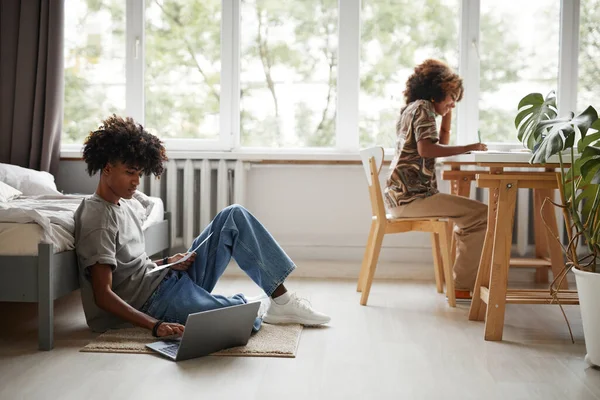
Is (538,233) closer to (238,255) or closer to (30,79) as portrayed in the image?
(238,255)

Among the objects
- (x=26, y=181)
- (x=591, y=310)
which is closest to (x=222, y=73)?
(x=26, y=181)

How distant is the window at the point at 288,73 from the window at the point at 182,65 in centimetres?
18

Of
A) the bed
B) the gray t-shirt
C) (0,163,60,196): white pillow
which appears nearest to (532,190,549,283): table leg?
the gray t-shirt

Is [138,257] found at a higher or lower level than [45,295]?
higher

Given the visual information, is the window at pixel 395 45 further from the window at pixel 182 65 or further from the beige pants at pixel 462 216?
the beige pants at pixel 462 216

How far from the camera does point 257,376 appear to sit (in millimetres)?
1875

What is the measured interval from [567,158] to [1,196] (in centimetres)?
231

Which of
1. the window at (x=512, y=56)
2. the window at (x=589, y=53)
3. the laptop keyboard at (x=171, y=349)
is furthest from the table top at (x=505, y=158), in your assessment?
the window at (x=589, y=53)

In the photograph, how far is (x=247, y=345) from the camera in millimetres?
2160

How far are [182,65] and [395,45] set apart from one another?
1.22 m

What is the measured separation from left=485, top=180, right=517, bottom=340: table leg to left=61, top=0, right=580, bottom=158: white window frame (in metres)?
1.54

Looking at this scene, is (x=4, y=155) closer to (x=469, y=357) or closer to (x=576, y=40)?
(x=469, y=357)

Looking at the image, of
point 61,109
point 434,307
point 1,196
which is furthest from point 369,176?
point 61,109

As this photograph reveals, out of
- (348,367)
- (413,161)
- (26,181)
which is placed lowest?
(348,367)
